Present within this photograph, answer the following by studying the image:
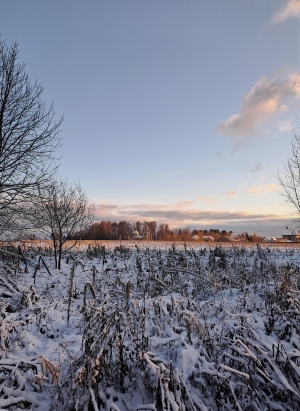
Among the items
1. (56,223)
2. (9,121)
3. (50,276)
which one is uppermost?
(9,121)

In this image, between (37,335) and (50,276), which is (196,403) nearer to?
(37,335)

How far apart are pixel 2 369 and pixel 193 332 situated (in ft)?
6.71

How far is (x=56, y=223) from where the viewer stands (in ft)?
38.1

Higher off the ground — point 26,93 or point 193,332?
point 26,93

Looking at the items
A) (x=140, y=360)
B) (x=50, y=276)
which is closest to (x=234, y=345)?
(x=140, y=360)

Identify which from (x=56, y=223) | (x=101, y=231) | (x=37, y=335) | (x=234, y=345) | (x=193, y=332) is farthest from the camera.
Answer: (x=101, y=231)

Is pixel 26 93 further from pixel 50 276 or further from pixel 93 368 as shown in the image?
pixel 93 368

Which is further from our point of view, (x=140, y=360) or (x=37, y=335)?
(x=37, y=335)

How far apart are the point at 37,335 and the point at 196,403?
2948 mm

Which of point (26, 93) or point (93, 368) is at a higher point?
point (26, 93)

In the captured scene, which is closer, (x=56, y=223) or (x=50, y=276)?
(x=50, y=276)

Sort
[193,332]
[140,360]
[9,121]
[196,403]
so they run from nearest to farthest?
[196,403]
[140,360]
[193,332]
[9,121]

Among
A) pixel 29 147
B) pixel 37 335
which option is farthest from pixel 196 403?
pixel 29 147

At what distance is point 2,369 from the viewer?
7.29 feet
